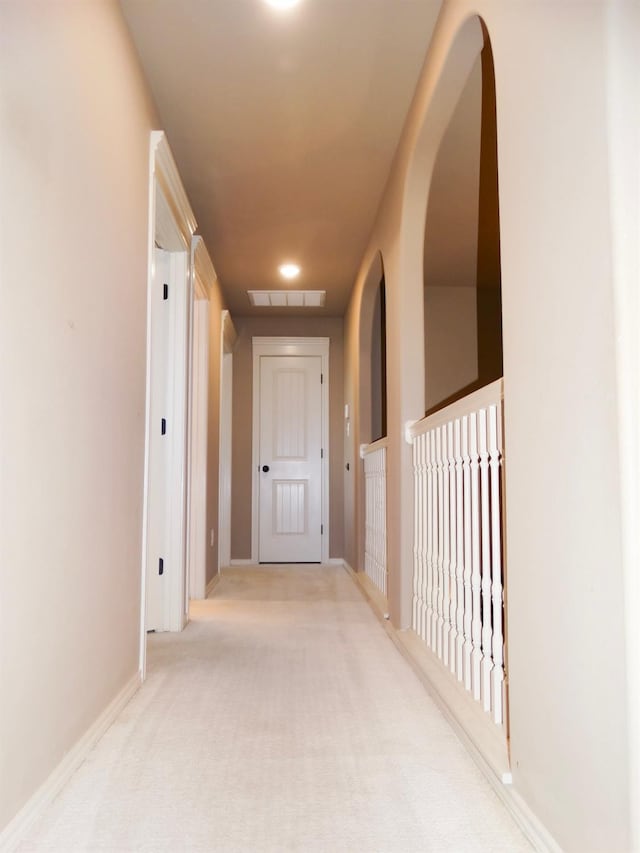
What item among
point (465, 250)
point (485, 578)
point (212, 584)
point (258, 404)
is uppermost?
point (465, 250)

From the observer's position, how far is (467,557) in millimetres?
2191

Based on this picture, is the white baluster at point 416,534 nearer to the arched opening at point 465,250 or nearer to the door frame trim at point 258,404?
the arched opening at point 465,250

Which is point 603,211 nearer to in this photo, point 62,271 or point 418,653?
point 62,271

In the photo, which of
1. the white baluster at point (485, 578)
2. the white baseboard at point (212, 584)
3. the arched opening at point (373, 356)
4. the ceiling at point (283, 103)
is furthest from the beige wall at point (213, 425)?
the white baluster at point (485, 578)

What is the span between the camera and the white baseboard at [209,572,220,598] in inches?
180

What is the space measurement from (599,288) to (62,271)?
1249 millimetres

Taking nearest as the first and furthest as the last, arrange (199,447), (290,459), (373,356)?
(199,447) < (373,356) < (290,459)

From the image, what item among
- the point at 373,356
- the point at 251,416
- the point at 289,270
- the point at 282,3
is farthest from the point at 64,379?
the point at 251,416

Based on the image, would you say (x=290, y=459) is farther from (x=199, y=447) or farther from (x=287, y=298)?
(x=199, y=447)

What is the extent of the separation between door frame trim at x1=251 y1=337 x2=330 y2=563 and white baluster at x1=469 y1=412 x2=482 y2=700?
14.4 ft

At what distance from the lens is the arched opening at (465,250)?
126 inches

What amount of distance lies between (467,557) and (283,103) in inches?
80.2

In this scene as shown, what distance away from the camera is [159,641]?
3213 millimetres

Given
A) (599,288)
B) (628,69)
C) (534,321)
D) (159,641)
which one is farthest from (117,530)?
(628,69)
